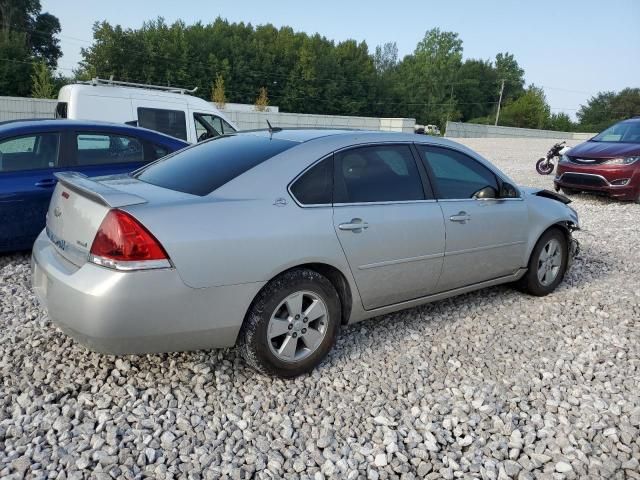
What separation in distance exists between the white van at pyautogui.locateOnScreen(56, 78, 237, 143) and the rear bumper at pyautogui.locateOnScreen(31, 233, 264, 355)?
7795mm

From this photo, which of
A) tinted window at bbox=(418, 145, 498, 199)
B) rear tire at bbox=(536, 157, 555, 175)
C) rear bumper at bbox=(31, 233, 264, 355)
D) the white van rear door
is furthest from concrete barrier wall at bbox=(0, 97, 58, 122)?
rear bumper at bbox=(31, 233, 264, 355)

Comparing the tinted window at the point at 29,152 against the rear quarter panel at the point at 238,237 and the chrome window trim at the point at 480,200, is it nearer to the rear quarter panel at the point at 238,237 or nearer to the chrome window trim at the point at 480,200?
the rear quarter panel at the point at 238,237

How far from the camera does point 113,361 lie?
3355 millimetres

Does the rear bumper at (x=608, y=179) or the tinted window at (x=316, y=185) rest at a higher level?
the tinted window at (x=316, y=185)

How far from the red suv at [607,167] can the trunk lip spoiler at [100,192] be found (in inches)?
391

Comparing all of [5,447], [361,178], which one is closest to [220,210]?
[361,178]

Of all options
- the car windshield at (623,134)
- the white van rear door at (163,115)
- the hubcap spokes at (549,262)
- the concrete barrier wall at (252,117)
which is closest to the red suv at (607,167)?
the car windshield at (623,134)

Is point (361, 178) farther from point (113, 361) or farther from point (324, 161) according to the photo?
point (113, 361)

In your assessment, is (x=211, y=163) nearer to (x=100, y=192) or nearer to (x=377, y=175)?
(x=100, y=192)

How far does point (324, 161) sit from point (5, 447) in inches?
92.3

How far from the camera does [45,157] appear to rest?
5.46m

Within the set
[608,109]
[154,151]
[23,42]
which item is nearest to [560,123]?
[608,109]

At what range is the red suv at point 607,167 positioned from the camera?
10.2 m

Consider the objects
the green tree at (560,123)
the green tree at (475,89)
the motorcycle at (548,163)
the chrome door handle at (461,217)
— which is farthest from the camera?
the green tree at (475,89)
